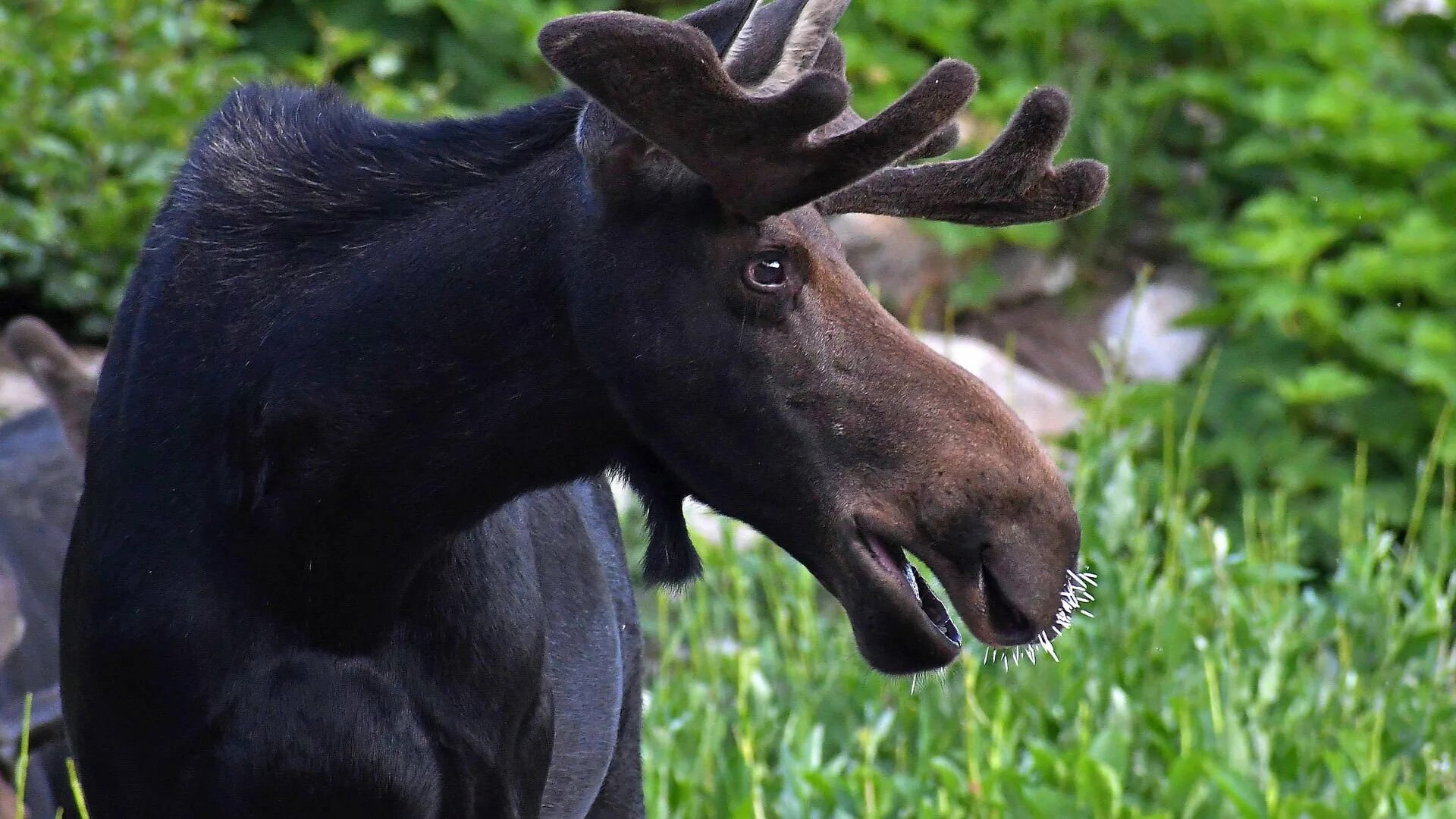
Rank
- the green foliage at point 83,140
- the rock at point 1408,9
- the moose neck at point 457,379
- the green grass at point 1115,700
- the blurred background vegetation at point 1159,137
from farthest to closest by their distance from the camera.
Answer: the rock at point 1408,9 → the blurred background vegetation at point 1159,137 → the green foliage at point 83,140 → the green grass at point 1115,700 → the moose neck at point 457,379

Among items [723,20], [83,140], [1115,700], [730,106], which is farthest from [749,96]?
[83,140]

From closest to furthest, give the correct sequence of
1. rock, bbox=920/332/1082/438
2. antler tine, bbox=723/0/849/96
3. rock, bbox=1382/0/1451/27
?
antler tine, bbox=723/0/849/96, rock, bbox=920/332/1082/438, rock, bbox=1382/0/1451/27

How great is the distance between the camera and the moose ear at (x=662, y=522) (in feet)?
7.02

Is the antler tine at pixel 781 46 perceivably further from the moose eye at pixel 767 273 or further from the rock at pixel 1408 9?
the rock at pixel 1408 9

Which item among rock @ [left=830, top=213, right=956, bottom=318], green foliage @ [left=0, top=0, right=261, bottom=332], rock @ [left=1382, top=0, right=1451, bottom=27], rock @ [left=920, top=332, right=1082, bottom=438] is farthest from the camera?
rock @ [left=830, top=213, right=956, bottom=318]

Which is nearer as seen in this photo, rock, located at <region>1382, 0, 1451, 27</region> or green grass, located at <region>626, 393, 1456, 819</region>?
green grass, located at <region>626, 393, 1456, 819</region>

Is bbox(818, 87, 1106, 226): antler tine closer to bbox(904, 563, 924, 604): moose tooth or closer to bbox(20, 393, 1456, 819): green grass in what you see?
bbox(904, 563, 924, 604): moose tooth

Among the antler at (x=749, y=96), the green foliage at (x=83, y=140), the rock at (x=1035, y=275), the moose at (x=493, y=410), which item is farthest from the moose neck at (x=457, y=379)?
the rock at (x=1035, y=275)

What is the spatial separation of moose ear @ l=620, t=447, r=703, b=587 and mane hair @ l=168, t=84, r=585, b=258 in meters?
0.38

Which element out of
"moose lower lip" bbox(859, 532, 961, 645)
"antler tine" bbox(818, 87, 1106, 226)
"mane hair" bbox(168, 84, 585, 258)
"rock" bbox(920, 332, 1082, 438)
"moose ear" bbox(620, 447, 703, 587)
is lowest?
"rock" bbox(920, 332, 1082, 438)

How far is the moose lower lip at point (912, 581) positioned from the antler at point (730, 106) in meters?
0.39

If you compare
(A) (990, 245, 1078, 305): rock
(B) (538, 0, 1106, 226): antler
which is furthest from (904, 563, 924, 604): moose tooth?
(A) (990, 245, 1078, 305): rock

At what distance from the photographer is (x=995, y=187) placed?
7.09 feet

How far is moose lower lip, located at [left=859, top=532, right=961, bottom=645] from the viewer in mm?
1986
